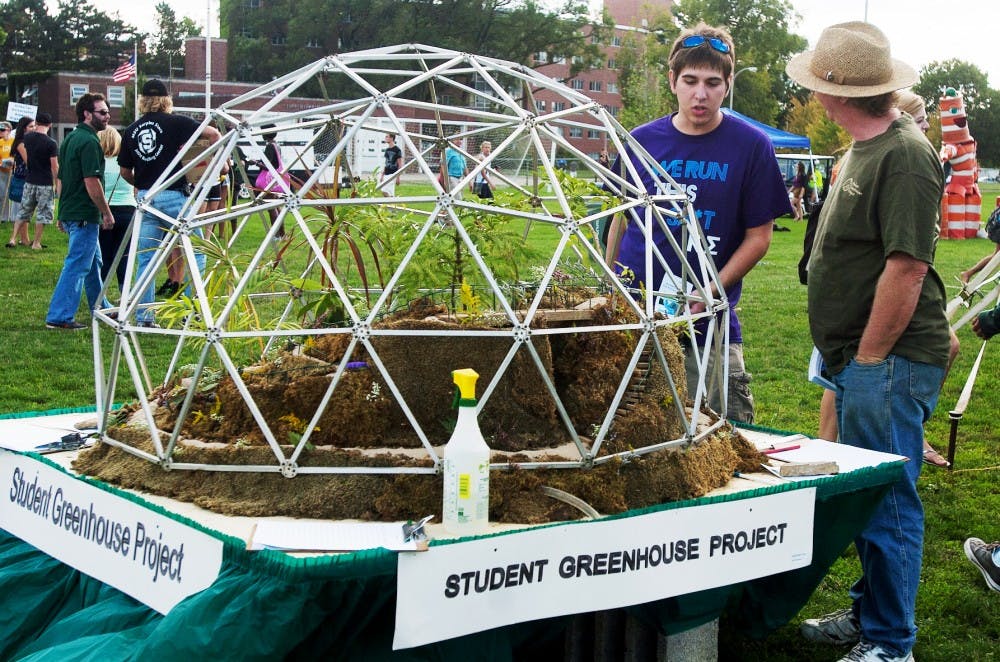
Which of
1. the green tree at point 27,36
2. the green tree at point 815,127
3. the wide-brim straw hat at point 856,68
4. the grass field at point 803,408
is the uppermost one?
the green tree at point 27,36

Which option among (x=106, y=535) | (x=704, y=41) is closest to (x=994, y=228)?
(x=704, y=41)

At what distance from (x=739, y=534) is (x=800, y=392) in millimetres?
4933

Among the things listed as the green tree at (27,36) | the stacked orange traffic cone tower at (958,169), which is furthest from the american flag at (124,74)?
the green tree at (27,36)

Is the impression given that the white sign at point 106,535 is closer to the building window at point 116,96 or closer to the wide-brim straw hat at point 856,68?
the wide-brim straw hat at point 856,68

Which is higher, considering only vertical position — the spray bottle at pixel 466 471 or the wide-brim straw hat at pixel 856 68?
the wide-brim straw hat at pixel 856 68

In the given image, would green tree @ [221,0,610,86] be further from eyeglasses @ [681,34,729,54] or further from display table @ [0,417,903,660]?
display table @ [0,417,903,660]

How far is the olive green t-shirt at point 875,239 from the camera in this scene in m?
3.04

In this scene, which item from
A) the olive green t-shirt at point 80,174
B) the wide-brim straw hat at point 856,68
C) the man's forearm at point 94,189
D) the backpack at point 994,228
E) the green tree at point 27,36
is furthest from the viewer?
the green tree at point 27,36

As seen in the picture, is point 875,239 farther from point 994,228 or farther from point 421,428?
point 994,228

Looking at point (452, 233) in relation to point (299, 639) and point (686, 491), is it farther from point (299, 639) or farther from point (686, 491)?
point (299, 639)

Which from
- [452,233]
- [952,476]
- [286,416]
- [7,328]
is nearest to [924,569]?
[952,476]

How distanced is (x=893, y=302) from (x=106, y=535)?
2.35 meters

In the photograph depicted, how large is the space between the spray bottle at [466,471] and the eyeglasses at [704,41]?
2.01 meters

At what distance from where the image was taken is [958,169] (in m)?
18.2
